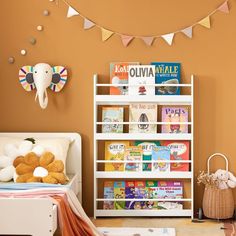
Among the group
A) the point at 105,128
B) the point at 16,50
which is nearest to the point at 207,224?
the point at 105,128

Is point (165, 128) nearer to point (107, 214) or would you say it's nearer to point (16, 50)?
point (107, 214)

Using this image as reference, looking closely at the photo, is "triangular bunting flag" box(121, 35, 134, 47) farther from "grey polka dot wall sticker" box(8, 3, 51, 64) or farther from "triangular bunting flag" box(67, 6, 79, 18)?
"grey polka dot wall sticker" box(8, 3, 51, 64)

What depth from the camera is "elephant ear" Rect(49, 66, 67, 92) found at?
4.12 m

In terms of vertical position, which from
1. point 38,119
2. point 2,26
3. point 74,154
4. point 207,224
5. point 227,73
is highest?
point 2,26

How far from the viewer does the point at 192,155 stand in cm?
408

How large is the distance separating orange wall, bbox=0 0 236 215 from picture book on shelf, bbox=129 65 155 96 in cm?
9

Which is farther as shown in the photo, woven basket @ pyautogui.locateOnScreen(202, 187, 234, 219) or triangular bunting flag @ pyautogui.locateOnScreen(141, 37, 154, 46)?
triangular bunting flag @ pyautogui.locateOnScreen(141, 37, 154, 46)

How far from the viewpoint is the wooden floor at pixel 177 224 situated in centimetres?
374

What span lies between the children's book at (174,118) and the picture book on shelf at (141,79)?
19 cm

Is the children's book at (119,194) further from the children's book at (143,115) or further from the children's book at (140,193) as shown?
the children's book at (143,115)

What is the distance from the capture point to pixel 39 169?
3.61 metres

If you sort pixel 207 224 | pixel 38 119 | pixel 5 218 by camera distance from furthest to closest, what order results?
pixel 38 119, pixel 207 224, pixel 5 218

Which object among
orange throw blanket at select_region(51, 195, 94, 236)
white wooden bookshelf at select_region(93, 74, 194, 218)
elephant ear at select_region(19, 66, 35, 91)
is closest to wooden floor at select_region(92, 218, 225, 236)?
white wooden bookshelf at select_region(93, 74, 194, 218)

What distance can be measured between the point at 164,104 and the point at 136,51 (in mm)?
459
